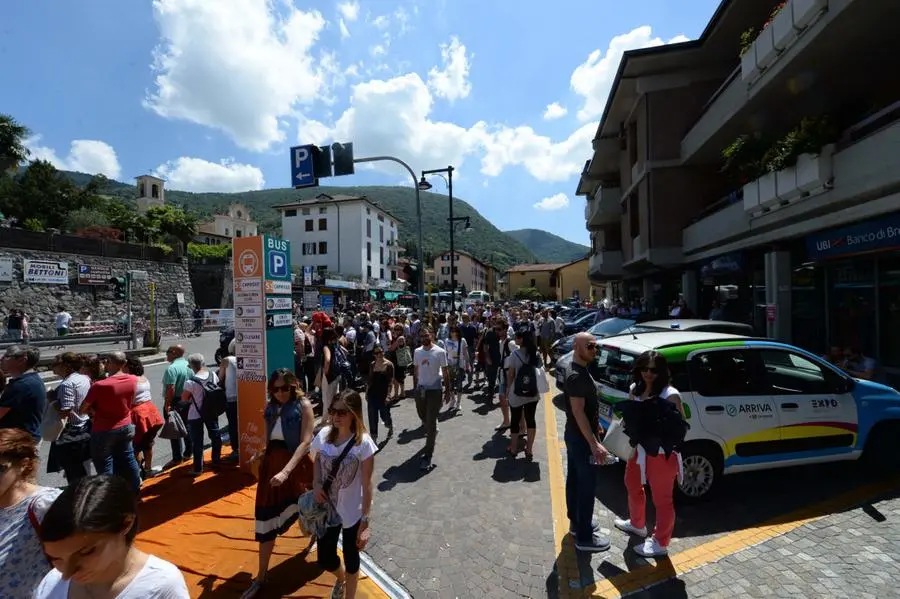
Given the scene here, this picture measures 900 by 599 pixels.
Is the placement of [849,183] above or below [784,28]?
below

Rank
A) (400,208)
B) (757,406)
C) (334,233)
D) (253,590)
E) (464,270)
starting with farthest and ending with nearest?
(400,208), (464,270), (334,233), (757,406), (253,590)

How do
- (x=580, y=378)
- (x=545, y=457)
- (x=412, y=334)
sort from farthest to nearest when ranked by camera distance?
(x=412, y=334), (x=545, y=457), (x=580, y=378)

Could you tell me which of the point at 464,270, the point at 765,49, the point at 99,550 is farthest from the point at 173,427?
the point at 464,270

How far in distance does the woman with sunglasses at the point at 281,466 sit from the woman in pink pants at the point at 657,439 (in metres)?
2.79

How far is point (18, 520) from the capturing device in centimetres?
200

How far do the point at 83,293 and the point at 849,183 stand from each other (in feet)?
103

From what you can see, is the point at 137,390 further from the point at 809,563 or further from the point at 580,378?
the point at 809,563

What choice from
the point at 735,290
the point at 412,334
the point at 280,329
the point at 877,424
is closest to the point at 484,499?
the point at 280,329

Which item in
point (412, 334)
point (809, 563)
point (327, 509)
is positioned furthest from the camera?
point (412, 334)

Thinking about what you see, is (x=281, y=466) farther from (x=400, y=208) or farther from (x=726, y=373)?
(x=400, y=208)

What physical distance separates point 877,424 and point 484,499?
466 centimetres

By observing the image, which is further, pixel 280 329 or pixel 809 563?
pixel 280 329

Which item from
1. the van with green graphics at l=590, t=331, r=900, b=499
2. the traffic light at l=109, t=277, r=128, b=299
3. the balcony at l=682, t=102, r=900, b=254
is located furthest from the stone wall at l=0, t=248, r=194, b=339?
the balcony at l=682, t=102, r=900, b=254

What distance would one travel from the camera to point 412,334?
13.4 meters
